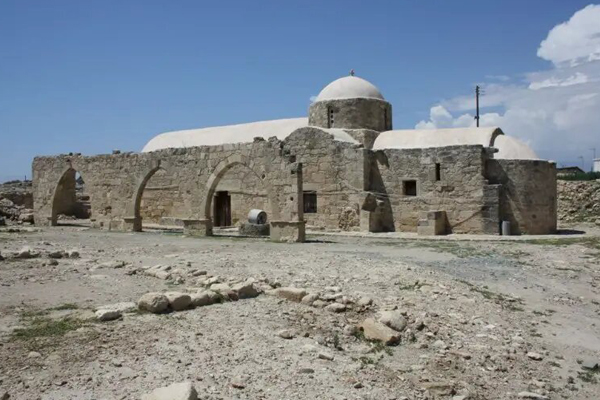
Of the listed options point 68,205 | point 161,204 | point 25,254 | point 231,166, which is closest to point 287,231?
point 231,166

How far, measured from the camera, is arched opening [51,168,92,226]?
67.7 feet

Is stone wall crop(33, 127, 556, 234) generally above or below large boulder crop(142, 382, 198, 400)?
above

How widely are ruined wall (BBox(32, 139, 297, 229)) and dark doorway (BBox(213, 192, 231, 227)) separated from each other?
1515 mm

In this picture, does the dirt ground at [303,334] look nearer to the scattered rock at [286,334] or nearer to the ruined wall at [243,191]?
the scattered rock at [286,334]

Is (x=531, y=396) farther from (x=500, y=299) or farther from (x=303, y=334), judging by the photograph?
(x=500, y=299)

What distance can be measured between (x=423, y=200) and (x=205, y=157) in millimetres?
7567

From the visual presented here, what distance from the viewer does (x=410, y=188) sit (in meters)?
18.4

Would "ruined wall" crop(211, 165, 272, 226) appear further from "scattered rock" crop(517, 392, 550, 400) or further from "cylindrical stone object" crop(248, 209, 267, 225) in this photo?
"scattered rock" crop(517, 392, 550, 400)

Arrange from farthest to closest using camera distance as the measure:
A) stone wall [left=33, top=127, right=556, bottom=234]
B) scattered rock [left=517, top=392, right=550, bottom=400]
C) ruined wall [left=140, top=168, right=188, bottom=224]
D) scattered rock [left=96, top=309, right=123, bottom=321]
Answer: ruined wall [left=140, top=168, right=188, bottom=224] → stone wall [left=33, top=127, right=556, bottom=234] → scattered rock [left=96, top=309, right=123, bottom=321] → scattered rock [left=517, top=392, right=550, bottom=400]

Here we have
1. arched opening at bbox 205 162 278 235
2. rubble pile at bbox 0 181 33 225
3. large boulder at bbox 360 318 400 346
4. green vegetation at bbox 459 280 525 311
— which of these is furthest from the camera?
rubble pile at bbox 0 181 33 225

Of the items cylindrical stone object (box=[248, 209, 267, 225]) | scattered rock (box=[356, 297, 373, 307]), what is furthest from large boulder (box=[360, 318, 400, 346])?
cylindrical stone object (box=[248, 209, 267, 225])

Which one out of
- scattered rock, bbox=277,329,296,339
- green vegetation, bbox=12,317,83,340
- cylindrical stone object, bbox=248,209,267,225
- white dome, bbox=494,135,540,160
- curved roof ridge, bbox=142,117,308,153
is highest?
curved roof ridge, bbox=142,117,308,153

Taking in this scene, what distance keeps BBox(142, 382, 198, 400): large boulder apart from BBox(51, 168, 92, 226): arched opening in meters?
17.6

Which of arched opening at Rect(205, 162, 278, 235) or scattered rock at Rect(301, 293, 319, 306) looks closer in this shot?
scattered rock at Rect(301, 293, 319, 306)
